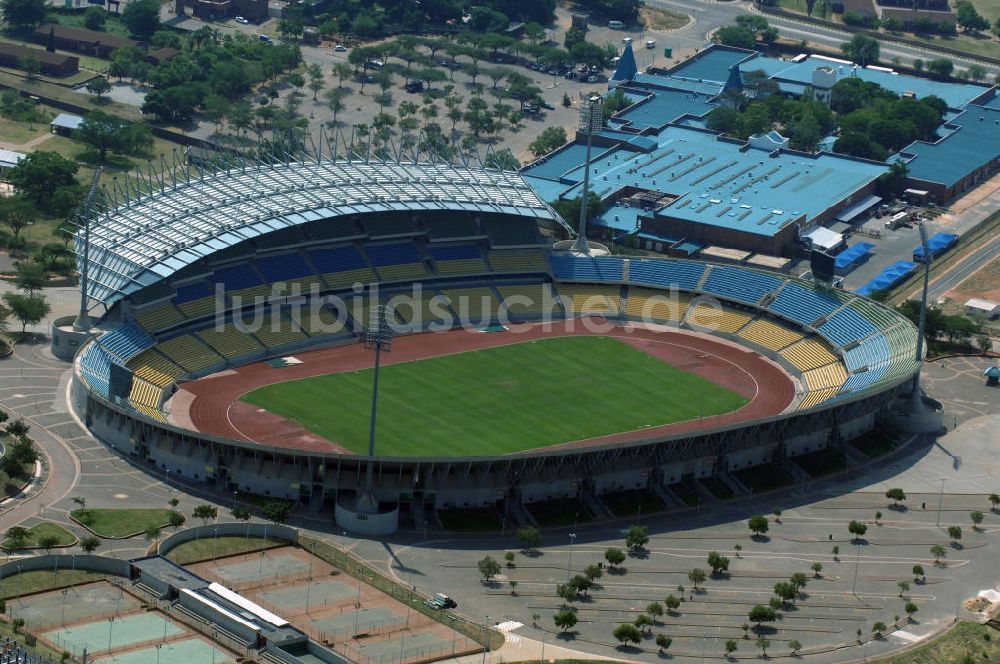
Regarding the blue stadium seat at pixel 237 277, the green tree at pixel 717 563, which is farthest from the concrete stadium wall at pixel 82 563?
the blue stadium seat at pixel 237 277

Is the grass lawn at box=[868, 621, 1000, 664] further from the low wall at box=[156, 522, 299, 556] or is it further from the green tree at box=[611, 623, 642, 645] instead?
the low wall at box=[156, 522, 299, 556]

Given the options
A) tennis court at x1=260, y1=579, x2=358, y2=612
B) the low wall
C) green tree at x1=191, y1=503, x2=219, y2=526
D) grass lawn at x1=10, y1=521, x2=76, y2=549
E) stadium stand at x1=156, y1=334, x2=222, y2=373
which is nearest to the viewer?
tennis court at x1=260, y1=579, x2=358, y2=612

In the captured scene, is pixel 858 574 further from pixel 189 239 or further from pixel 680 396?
pixel 189 239

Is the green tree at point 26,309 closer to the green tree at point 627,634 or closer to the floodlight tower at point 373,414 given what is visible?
the floodlight tower at point 373,414

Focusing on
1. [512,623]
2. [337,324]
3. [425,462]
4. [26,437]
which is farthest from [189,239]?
[512,623]

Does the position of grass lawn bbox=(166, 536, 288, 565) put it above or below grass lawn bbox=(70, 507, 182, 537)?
above

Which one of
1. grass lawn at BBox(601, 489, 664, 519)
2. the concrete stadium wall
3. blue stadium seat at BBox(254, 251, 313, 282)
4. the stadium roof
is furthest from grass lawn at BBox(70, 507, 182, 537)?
blue stadium seat at BBox(254, 251, 313, 282)
